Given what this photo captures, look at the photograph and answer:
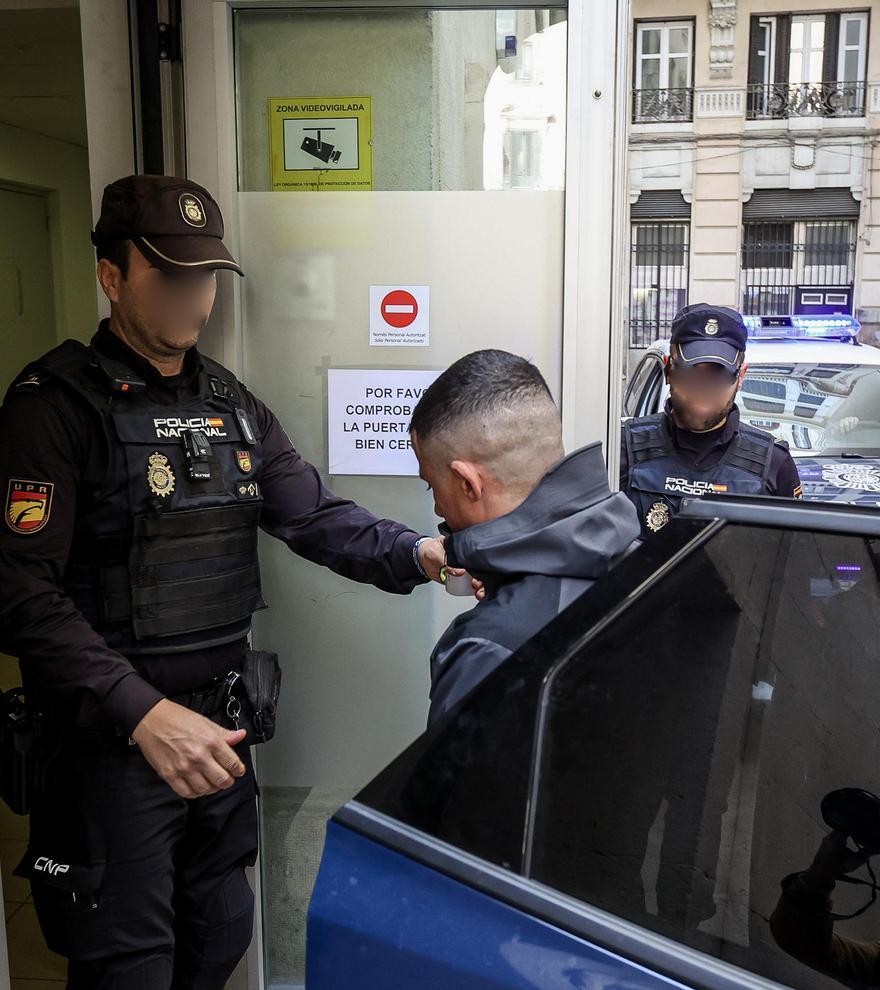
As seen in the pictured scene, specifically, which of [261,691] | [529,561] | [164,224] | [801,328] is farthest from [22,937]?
[801,328]

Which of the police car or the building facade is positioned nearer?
the police car

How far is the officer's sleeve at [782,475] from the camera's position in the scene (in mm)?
3072

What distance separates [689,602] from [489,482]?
384mm

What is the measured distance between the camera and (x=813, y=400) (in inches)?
232

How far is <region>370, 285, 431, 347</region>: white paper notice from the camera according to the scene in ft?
8.26

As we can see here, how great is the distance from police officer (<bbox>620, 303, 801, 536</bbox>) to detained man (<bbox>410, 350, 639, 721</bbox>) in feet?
5.01

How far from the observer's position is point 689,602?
126 centimetres

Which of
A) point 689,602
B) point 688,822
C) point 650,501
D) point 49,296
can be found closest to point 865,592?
point 689,602

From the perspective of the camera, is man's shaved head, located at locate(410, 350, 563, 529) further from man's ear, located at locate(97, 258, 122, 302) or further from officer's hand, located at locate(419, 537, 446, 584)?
man's ear, located at locate(97, 258, 122, 302)

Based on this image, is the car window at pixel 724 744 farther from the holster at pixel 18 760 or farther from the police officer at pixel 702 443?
the police officer at pixel 702 443

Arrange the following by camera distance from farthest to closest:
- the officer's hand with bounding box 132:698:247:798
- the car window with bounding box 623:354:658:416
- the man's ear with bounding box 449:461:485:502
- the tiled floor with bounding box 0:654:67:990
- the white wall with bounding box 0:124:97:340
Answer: the white wall with bounding box 0:124:97:340 < the car window with bounding box 623:354:658:416 < the tiled floor with bounding box 0:654:67:990 < the officer's hand with bounding box 132:698:247:798 < the man's ear with bounding box 449:461:485:502

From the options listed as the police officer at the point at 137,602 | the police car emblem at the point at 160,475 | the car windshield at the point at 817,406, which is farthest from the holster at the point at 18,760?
the car windshield at the point at 817,406

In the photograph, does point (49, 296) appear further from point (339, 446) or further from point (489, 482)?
point (489, 482)

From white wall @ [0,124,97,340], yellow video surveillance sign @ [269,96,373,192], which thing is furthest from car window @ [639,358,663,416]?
white wall @ [0,124,97,340]
